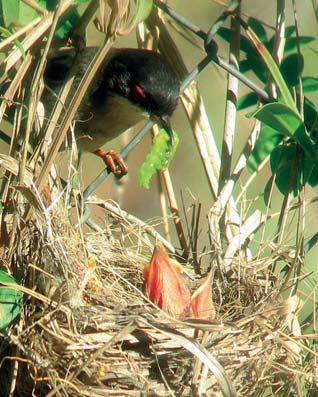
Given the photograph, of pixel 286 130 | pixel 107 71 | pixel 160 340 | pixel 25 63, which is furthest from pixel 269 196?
pixel 107 71

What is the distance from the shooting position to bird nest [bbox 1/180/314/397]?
184 centimetres

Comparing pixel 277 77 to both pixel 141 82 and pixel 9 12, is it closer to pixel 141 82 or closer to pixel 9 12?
pixel 9 12

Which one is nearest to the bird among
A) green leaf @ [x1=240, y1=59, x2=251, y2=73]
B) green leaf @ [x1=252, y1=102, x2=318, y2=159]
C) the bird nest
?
green leaf @ [x1=240, y1=59, x2=251, y2=73]

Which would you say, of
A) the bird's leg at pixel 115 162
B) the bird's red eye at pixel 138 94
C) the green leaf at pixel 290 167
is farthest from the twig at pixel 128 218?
the bird's red eye at pixel 138 94

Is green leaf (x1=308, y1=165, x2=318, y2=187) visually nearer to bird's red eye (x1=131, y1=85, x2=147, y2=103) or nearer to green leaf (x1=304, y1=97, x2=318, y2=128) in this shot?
green leaf (x1=304, y1=97, x2=318, y2=128)

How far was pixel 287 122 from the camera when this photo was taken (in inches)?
84.9

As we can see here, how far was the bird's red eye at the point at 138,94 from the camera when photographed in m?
3.53

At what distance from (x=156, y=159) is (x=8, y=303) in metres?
0.61

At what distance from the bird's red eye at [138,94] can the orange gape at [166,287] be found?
1433 millimetres

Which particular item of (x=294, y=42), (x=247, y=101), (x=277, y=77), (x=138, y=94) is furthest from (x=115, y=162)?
(x=277, y=77)

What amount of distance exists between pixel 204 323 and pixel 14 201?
1.58ft

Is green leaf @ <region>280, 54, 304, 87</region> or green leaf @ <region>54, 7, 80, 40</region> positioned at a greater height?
green leaf @ <region>54, 7, 80, 40</region>

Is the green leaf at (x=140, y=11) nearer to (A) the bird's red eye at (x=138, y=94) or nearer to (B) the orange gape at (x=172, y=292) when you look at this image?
(B) the orange gape at (x=172, y=292)

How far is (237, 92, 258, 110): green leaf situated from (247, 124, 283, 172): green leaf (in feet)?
0.39
